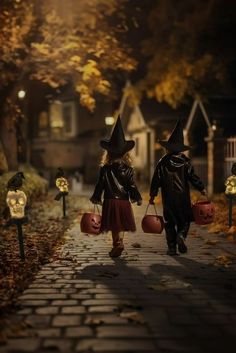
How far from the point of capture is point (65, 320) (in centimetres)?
464

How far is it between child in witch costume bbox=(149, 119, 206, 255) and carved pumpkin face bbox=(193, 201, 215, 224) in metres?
0.10

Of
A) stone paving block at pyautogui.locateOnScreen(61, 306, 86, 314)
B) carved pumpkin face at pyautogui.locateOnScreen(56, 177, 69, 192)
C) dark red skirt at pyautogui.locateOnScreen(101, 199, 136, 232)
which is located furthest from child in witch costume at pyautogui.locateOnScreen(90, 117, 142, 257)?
carved pumpkin face at pyautogui.locateOnScreen(56, 177, 69, 192)

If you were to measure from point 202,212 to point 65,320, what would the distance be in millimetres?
4032

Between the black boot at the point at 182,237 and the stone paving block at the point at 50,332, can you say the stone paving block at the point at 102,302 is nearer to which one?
the stone paving block at the point at 50,332

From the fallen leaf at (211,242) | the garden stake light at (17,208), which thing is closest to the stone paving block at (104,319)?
the garden stake light at (17,208)

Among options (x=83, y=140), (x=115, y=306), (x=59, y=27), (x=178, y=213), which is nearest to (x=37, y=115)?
(x=83, y=140)

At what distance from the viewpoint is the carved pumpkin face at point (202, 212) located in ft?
26.6

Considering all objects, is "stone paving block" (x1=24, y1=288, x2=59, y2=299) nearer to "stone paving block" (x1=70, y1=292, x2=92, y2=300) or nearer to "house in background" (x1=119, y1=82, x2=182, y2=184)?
"stone paving block" (x1=70, y1=292, x2=92, y2=300)

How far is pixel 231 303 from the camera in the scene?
17.3 ft

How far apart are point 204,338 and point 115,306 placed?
117 centimetres

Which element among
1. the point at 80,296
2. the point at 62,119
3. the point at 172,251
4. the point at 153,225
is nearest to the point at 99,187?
the point at 153,225

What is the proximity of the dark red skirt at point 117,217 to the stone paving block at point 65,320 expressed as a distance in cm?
A: 312

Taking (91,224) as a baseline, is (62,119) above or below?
above

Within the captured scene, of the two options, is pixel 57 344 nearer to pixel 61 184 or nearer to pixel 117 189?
pixel 117 189
